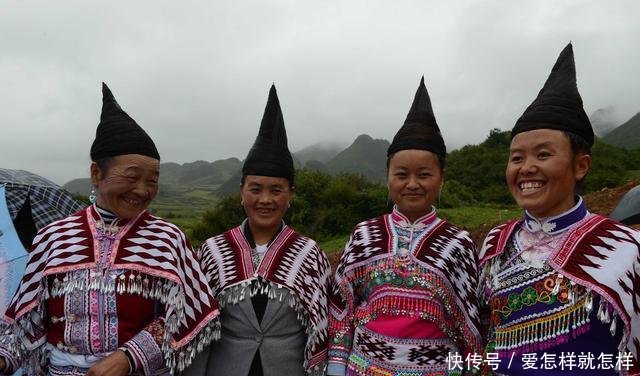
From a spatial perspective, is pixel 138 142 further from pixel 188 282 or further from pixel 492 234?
pixel 492 234

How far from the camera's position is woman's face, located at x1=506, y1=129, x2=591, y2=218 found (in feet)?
7.38

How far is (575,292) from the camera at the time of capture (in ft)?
7.09

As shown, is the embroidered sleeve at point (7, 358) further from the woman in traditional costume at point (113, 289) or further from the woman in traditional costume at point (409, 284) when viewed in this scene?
the woman in traditional costume at point (409, 284)

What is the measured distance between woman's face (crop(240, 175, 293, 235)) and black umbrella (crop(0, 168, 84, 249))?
1.54 metres

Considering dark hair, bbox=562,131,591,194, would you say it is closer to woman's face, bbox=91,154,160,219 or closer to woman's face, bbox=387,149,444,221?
woman's face, bbox=387,149,444,221

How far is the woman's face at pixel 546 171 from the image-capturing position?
2248 millimetres

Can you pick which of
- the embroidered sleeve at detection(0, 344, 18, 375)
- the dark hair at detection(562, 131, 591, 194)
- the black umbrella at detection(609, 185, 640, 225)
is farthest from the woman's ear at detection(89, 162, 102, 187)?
the black umbrella at detection(609, 185, 640, 225)

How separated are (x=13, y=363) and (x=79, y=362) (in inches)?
14.4

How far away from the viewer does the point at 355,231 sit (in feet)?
9.80

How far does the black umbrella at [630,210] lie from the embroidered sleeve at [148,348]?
3064mm

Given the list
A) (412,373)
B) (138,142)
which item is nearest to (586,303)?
(412,373)

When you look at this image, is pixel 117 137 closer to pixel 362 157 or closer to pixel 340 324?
pixel 340 324

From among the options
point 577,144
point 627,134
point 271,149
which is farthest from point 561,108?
point 627,134

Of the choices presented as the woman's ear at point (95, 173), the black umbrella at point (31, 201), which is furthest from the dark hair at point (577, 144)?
the black umbrella at point (31, 201)
